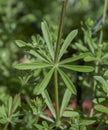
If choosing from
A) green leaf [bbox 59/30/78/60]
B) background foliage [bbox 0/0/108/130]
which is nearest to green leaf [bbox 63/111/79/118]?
background foliage [bbox 0/0/108/130]

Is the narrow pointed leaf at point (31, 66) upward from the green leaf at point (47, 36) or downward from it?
downward

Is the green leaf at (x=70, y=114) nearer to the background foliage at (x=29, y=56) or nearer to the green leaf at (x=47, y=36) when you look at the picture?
the background foliage at (x=29, y=56)

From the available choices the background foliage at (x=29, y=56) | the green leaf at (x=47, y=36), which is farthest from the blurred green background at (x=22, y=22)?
the green leaf at (x=47, y=36)

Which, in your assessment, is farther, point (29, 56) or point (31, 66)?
point (29, 56)

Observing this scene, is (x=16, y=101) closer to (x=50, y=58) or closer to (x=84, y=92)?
(x=50, y=58)

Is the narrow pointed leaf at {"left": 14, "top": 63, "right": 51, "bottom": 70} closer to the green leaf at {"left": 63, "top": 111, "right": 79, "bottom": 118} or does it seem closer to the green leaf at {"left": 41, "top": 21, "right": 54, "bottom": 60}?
the green leaf at {"left": 41, "top": 21, "right": 54, "bottom": 60}

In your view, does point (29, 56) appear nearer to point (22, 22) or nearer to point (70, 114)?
point (70, 114)

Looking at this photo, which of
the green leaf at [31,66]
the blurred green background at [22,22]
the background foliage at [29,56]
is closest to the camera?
the green leaf at [31,66]

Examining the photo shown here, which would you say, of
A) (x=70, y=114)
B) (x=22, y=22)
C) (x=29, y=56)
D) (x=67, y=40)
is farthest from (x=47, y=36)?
(x=22, y=22)

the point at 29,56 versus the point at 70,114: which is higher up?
the point at 29,56

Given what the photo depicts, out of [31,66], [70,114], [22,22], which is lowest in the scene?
[70,114]

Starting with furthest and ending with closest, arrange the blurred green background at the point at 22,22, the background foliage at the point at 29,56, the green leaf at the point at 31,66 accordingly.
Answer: the blurred green background at the point at 22,22, the background foliage at the point at 29,56, the green leaf at the point at 31,66
